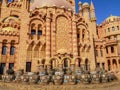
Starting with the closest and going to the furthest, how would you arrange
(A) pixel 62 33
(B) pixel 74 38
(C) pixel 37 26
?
1. (C) pixel 37 26
2. (B) pixel 74 38
3. (A) pixel 62 33

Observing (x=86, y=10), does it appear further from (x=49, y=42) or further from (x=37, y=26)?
(x=49, y=42)

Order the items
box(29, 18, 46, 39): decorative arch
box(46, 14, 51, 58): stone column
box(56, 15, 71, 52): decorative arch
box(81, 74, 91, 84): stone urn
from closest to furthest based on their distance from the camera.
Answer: box(81, 74, 91, 84): stone urn < box(46, 14, 51, 58): stone column < box(29, 18, 46, 39): decorative arch < box(56, 15, 71, 52): decorative arch

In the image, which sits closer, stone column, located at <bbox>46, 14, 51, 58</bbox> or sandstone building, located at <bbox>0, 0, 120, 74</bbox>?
sandstone building, located at <bbox>0, 0, 120, 74</bbox>

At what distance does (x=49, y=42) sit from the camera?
3212 centimetres

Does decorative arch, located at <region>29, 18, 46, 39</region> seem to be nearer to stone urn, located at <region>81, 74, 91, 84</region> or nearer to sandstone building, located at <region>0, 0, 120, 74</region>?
sandstone building, located at <region>0, 0, 120, 74</region>

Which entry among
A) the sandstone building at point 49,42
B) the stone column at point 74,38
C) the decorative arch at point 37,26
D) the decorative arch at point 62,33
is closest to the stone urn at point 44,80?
the sandstone building at point 49,42

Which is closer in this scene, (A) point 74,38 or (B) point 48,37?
(B) point 48,37

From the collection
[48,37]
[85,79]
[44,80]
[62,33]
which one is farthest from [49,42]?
[85,79]

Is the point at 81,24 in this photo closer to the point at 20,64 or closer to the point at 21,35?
the point at 21,35

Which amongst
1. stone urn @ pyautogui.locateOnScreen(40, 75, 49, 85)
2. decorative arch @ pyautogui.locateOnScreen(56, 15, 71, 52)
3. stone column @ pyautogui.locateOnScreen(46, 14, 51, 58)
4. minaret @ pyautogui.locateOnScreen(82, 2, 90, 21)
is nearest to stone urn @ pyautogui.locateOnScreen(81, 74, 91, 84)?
stone urn @ pyautogui.locateOnScreen(40, 75, 49, 85)

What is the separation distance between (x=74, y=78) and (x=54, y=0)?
2877 centimetres

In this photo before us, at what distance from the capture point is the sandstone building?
30.9m

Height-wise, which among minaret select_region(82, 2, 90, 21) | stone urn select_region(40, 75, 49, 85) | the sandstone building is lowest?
stone urn select_region(40, 75, 49, 85)

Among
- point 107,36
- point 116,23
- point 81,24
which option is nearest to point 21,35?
point 81,24
